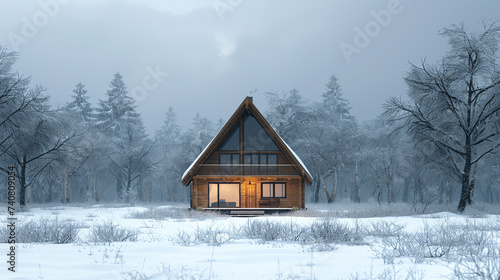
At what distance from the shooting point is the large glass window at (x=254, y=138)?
2805 cm

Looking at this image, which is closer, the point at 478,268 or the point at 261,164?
the point at 478,268

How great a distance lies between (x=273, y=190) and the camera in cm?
2834

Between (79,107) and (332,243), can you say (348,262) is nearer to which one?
(332,243)

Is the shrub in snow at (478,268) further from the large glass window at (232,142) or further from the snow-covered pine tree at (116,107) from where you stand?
the snow-covered pine tree at (116,107)

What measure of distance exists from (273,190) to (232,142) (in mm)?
4277

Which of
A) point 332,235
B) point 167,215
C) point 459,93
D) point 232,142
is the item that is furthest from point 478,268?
point 232,142

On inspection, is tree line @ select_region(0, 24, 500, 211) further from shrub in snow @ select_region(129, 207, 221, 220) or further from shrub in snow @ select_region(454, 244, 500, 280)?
shrub in snow @ select_region(454, 244, 500, 280)

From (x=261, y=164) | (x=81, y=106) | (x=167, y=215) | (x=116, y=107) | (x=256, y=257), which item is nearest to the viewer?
(x=256, y=257)

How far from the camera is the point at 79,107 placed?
50.6 m

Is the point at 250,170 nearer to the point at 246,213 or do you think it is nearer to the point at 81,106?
the point at 246,213

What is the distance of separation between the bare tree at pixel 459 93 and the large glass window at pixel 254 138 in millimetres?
8697

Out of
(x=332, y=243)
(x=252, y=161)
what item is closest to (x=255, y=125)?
(x=252, y=161)

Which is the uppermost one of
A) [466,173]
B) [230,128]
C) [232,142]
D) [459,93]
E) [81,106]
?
[81,106]

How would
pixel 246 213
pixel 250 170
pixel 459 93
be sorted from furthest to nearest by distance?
1. pixel 250 170
2. pixel 246 213
3. pixel 459 93
